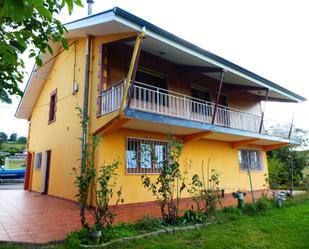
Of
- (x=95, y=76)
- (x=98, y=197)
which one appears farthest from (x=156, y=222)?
(x=95, y=76)

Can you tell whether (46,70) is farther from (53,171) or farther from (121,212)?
(121,212)

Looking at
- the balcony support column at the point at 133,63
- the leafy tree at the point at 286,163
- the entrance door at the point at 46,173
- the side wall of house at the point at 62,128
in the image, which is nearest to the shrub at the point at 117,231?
the balcony support column at the point at 133,63

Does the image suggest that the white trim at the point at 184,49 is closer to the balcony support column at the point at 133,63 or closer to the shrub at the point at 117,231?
the balcony support column at the point at 133,63

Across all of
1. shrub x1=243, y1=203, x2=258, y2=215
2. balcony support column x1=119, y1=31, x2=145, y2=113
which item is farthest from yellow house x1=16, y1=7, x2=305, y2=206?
shrub x1=243, y1=203, x2=258, y2=215

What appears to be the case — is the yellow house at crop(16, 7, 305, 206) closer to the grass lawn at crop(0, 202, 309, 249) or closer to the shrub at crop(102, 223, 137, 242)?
the shrub at crop(102, 223, 137, 242)

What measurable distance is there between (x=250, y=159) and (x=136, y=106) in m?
9.19

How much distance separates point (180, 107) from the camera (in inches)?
454

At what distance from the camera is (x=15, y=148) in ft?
10.6

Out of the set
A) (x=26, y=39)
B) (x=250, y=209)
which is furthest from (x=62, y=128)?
(x=26, y=39)

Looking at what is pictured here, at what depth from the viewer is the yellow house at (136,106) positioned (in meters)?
8.80

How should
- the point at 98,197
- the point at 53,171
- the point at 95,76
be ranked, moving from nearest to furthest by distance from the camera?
1. the point at 98,197
2. the point at 95,76
3. the point at 53,171

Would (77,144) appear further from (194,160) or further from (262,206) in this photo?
(262,206)

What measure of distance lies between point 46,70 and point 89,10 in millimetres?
4405

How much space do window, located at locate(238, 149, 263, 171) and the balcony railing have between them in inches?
64.3
